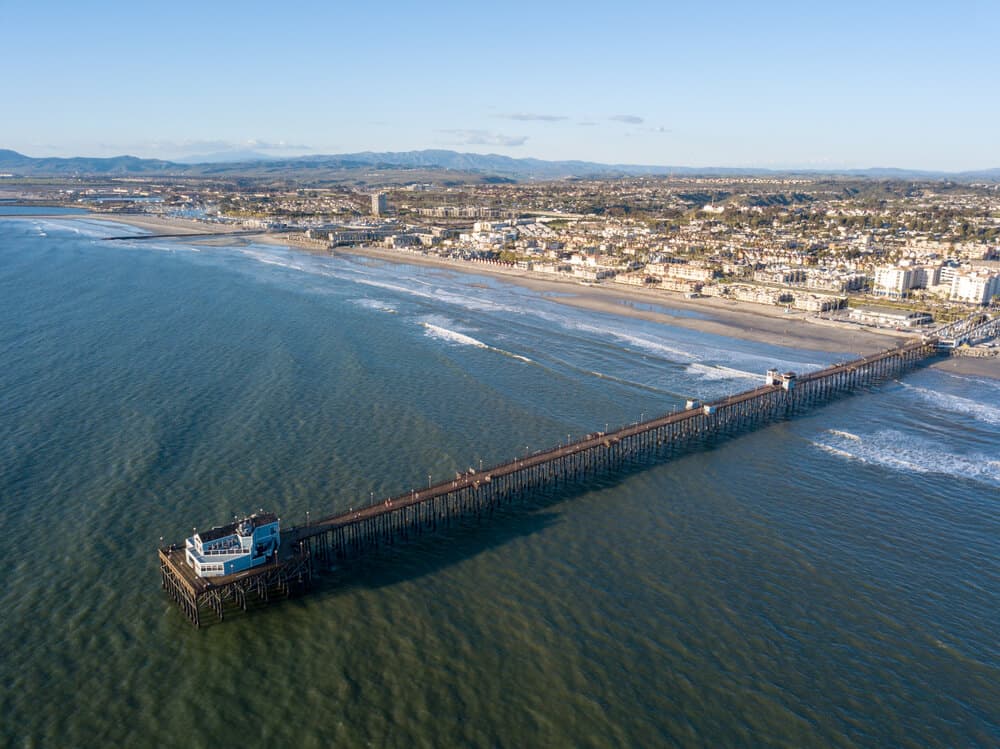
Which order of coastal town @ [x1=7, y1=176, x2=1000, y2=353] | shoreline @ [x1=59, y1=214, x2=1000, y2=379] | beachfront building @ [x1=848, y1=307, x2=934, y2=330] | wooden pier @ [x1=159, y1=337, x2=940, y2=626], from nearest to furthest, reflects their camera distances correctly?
wooden pier @ [x1=159, y1=337, x2=940, y2=626] → shoreline @ [x1=59, y1=214, x2=1000, y2=379] → beachfront building @ [x1=848, y1=307, x2=934, y2=330] → coastal town @ [x1=7, y1=176, x2=1000, y2=353]

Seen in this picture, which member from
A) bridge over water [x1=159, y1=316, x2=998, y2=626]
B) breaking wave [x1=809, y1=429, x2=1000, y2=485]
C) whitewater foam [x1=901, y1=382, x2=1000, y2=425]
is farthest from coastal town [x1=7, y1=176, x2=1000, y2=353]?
breaking wave [x1=809, y1=429, x2=1000, y2=485]

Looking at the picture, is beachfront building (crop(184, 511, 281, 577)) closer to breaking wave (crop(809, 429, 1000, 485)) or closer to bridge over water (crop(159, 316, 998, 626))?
bridge over water (crop(159, 316, 998, 626))

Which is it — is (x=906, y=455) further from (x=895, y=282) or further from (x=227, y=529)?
(x=895, y=282)

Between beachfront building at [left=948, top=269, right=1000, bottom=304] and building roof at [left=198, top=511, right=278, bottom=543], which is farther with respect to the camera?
beachfront building at [left=948, top=269, right=1000, bottom=304]

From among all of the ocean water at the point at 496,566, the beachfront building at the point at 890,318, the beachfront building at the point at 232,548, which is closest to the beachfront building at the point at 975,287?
the beachfront building at the point at 890,318

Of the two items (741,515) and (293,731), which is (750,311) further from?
(293,731)

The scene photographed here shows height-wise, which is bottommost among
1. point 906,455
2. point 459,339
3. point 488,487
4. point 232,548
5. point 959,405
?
point 906,455

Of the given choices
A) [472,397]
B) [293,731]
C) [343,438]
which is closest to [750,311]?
[472,397]

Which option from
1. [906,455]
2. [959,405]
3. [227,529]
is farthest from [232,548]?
[959,405]
